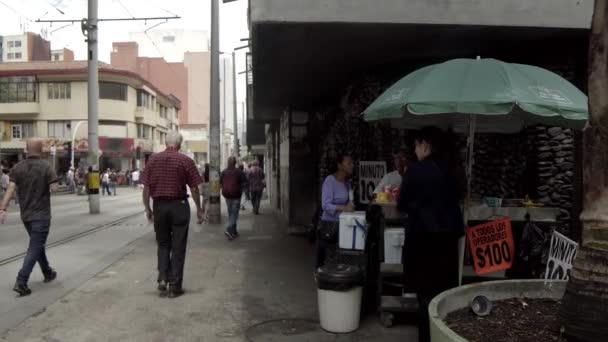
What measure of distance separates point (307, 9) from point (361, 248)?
2.50 metres

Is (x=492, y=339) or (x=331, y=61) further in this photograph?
(x=331, y=61)

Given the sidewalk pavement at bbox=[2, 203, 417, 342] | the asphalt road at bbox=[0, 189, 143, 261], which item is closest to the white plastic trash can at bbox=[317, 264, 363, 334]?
the sidewalk pavement at bbox=[2, 203, 417, 342]

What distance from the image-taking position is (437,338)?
2.97 meters

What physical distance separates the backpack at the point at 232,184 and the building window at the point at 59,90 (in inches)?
1534

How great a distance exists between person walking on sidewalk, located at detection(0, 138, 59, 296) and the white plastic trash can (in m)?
3.47

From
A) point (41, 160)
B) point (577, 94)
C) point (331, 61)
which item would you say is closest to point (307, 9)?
point (331, 61)

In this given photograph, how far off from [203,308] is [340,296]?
1684mm

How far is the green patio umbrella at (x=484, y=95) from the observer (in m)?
4.09

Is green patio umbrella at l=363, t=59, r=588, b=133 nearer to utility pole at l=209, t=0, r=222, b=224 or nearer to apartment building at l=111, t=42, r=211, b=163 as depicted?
utility pole at l=209, t=0, r=222, b=224

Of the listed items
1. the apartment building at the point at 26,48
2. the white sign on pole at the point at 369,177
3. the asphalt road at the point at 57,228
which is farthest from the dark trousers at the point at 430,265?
the apartment building at the point at 26,48

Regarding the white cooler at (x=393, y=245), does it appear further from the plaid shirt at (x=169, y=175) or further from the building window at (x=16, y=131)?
the building window at (x=16, y=131)

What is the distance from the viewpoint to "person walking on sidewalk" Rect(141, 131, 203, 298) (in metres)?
5.93

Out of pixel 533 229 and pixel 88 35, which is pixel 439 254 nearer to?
pixel 533 229

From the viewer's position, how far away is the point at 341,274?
4.77m
